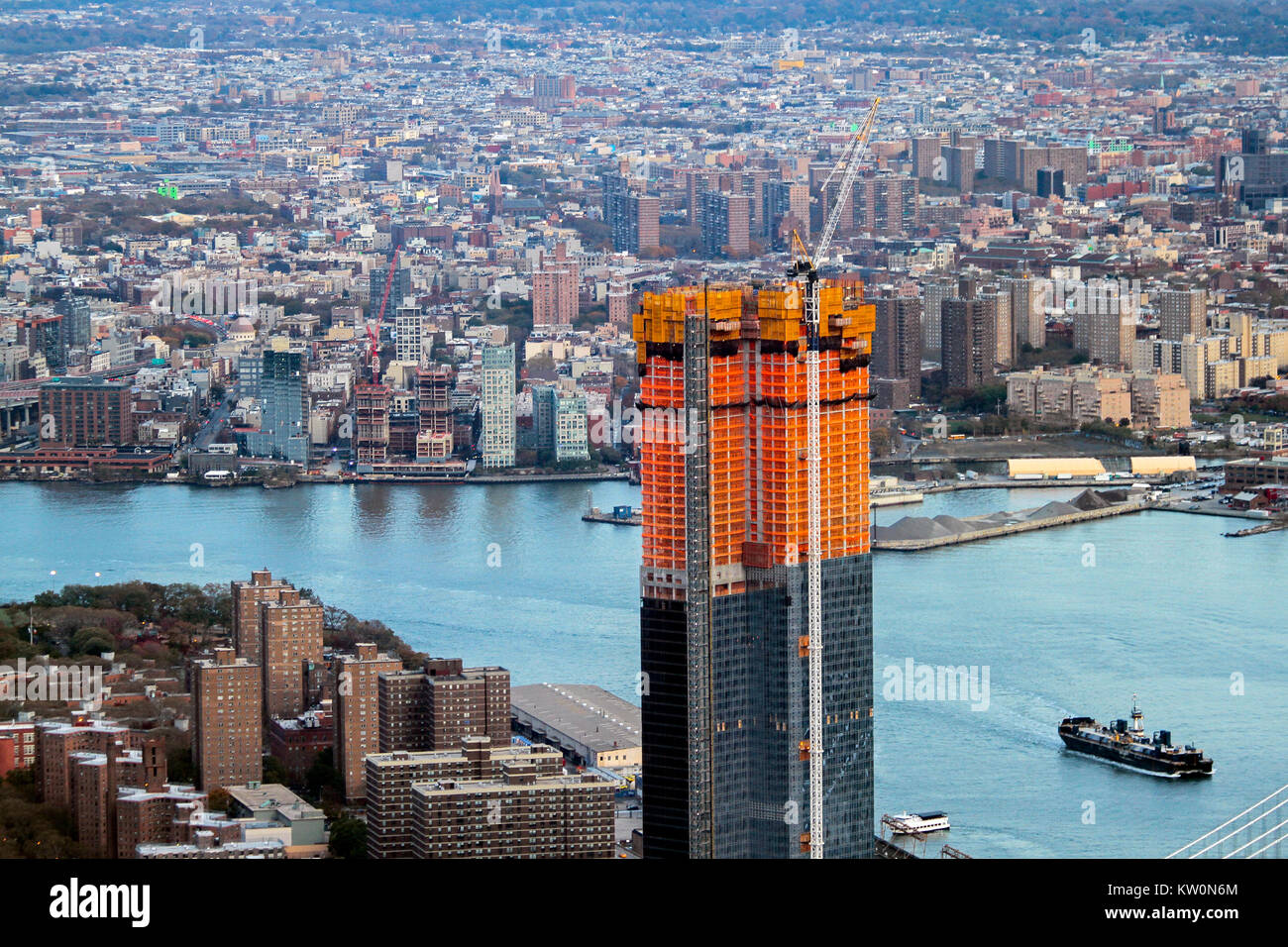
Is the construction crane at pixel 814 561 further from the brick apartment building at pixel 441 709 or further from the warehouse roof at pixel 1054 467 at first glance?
the warehouse roof at pixel 1054 467

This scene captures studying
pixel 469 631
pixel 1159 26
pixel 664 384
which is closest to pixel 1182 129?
pixel 1159 26

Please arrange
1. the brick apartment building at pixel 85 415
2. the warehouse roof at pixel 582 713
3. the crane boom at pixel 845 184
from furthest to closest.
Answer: the brick apartment building at pixel 85 415
the crane boom at pixel 845 184
the warehouse roof at pixel 582 713

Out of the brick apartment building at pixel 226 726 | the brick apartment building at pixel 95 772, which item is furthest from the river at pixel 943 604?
the brick apartment building at pixel 95 772

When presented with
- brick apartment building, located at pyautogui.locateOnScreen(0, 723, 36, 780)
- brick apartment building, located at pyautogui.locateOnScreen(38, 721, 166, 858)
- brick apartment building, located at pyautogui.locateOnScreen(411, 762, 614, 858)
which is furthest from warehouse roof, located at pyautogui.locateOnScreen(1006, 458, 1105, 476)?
brick apartment building, located at pyautogui.locateOnScreen(411, 762, 614, 858)

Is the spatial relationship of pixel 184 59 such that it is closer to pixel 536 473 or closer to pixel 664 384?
pixel 536 473

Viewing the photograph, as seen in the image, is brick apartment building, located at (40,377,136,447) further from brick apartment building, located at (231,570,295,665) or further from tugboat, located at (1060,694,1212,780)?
tugboat, located at (1060,694,1212,780)

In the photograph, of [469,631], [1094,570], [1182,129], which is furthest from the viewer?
[1182,129]
